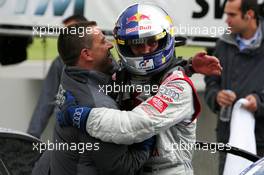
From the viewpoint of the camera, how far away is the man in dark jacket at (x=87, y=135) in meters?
3.91

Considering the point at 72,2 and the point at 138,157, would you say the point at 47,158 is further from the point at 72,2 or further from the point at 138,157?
the point at 72,2

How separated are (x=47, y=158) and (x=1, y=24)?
178 inches

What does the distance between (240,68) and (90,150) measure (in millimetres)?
2862

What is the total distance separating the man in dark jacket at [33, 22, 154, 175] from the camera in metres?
3.91

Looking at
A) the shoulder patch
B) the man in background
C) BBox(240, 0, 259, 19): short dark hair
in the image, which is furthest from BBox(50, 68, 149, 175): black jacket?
the man in background

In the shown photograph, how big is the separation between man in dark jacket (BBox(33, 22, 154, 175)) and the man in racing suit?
65mm

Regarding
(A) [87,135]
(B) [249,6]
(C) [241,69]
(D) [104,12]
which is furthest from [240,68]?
(A) [87,135]

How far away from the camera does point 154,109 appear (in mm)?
3904

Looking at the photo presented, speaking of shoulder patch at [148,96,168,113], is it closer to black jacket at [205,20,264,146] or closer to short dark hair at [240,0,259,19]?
black jacket at [205,20,264,146]

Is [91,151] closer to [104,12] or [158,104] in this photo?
[158,104]

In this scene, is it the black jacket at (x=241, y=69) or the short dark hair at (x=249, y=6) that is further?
the short dark hair at (x=249, y=6)

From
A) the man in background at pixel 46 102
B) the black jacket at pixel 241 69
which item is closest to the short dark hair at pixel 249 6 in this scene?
the black jacket at pixel 241 69

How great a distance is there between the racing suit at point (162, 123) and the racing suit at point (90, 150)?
2.6 inches

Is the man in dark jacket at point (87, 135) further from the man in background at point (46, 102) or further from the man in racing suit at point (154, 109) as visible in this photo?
the man in background at point (46, 102)
